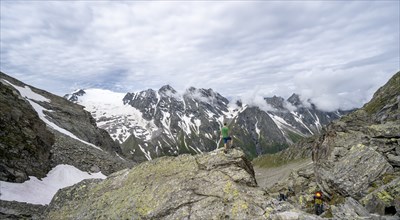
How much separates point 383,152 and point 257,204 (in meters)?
30.4

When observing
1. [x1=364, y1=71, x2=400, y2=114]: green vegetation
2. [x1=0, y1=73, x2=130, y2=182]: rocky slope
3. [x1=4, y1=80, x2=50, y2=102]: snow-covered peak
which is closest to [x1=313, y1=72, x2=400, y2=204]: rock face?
[x1=0, y1=73, x2=130, y2=182]: rocky slope

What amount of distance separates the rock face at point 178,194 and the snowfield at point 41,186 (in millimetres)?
14703

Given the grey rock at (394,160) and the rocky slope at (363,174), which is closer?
the rocky slope at (363,174)

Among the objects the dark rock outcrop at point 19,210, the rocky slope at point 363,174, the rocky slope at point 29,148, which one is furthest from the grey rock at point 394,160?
the rocky slope at point 29,148

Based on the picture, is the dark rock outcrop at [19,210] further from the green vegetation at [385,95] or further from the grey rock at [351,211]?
the green vegetation at [385,95]

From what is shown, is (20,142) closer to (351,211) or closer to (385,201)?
(351,211)

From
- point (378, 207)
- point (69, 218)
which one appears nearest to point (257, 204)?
point (69, 218)

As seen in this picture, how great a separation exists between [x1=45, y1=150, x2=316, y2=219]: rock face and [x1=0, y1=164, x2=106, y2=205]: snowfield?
14.7 metres

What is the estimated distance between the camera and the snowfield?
3128 centimetres

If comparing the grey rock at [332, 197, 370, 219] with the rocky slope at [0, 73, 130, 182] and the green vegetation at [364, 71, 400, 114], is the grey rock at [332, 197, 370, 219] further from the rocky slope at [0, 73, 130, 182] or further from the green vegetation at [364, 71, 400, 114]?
the green vegetation at [364, 71, 400, 114]

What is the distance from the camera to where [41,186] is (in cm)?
3609

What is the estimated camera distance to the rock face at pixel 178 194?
15430 millimetres

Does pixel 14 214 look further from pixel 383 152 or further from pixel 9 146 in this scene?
pixel 383 152

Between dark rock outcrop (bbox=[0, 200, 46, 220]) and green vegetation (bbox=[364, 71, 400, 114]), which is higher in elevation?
green vegetation (bbox=[364, 71, 400, 114])
